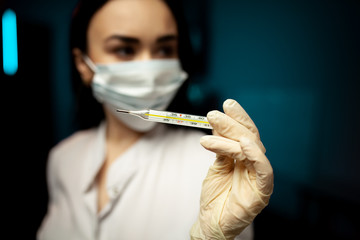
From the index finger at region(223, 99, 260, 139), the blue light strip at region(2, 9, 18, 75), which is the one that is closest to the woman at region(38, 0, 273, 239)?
the index finger at region(223, 99, 260, 139)

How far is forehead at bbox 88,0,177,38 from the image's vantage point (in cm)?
77

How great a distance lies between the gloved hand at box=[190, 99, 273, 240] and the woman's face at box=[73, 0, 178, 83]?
1.34 feet

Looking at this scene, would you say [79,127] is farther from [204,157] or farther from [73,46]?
[204,157]

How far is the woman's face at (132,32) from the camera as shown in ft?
2.53

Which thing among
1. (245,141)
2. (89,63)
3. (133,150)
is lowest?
(133,150)

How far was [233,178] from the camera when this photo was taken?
0.57 meters

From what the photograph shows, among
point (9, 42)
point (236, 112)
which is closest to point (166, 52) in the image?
point (236, 112)

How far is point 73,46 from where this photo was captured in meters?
0.96

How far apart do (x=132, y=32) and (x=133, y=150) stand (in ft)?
1.49

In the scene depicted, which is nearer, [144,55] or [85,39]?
[144,55]

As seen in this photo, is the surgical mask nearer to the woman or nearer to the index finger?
the woman

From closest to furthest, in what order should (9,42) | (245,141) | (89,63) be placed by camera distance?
(245,141) < (89,63) < (9,42)

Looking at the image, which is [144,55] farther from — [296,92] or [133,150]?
[296,92]

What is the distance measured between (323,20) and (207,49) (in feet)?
1.35
